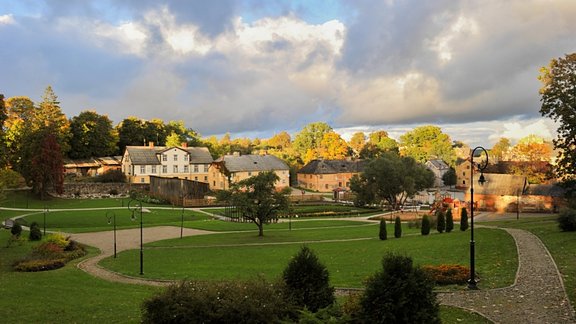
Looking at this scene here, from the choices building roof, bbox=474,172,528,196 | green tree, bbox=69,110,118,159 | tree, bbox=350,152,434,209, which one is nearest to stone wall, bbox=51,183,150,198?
green tree, bbox=69,110,118,159

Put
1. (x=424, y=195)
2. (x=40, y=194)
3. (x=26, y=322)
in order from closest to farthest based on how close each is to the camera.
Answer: (x=26, y=322), (x=40, y=194), (x=424, y=195)

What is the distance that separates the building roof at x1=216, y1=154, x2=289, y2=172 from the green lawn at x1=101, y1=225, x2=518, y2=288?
5164 cm

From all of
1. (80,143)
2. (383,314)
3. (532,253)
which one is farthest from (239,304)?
(80,143)

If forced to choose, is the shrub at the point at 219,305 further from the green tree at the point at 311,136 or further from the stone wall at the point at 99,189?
the green tree at the point at 311,136

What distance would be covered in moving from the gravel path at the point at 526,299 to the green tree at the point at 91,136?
288 feet

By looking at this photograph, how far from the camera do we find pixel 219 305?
10.8 meters

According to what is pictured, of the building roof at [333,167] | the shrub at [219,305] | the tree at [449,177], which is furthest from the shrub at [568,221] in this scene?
the tree at [449,177]

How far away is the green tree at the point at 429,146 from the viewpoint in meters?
119

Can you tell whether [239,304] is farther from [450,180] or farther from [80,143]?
[450,180]

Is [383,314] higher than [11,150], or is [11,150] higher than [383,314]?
[11,150]

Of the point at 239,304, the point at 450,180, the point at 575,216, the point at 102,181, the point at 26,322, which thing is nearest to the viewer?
the point at 239,304

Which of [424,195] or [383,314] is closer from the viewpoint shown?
[383,314]

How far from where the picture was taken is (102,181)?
77.4m

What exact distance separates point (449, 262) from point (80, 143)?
8525 centimetres
